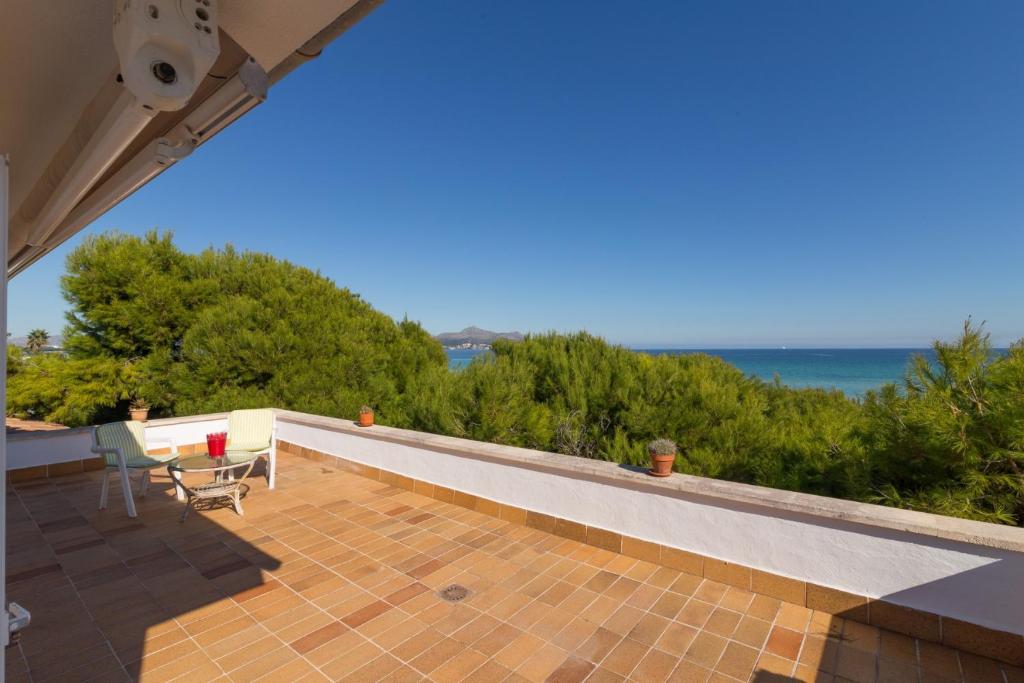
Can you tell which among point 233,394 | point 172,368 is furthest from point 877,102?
point 172,368

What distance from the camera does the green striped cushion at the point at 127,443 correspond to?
4.27 m

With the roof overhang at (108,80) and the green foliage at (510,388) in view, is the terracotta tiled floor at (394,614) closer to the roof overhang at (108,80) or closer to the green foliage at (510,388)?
the green foliage at (510,388)

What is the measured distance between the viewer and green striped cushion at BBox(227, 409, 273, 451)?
483cm

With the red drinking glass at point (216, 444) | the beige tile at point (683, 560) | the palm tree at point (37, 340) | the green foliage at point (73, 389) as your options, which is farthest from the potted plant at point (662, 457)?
the palm tree at point (37, 340)

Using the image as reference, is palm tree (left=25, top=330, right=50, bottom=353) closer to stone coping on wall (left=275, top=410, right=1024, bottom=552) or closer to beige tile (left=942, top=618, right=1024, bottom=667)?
stone coping on wall (left=275, top=410, right=1024, bottom=552)

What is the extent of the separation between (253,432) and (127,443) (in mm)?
1120

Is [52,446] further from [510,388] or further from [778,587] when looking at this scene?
[778,587]

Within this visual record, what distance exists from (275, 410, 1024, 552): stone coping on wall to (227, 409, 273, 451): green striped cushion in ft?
5.26

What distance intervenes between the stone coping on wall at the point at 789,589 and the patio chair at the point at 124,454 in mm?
3031

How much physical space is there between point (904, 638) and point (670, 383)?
3.33 meters

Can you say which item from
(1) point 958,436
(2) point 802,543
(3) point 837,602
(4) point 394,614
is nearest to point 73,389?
(4) point 394,614

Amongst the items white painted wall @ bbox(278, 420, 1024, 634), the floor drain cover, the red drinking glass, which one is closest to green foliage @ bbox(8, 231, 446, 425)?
the red drinking glass

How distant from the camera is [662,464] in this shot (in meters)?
2.98

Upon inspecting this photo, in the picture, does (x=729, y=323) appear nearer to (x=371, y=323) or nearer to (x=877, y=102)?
(x=877, y=102)
